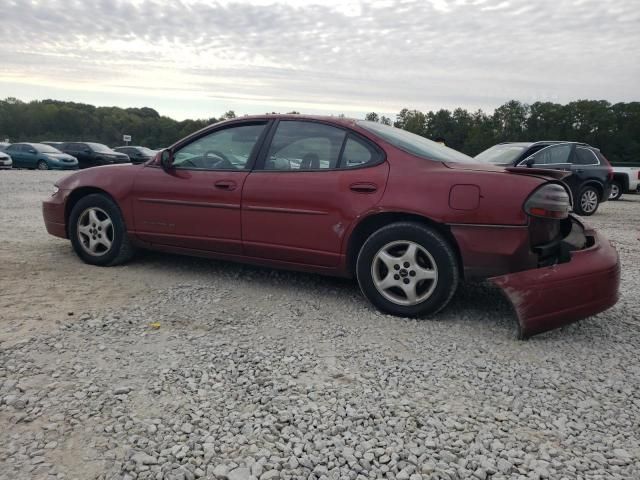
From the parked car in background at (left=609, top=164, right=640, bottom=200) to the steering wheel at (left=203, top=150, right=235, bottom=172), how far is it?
1550cm

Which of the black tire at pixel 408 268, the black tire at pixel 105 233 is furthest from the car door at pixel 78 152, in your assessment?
the black tire at pixel 408 268

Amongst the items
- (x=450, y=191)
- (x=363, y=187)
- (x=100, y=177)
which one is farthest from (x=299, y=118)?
(x=100, y=177)

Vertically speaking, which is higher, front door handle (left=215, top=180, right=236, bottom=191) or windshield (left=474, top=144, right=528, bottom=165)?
windshield (left=474, top=144, right=528, bottom=165)

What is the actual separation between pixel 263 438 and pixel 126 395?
79 centimetres

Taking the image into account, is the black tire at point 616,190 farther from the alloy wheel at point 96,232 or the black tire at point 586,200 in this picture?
the alloy wheel at point 96,232

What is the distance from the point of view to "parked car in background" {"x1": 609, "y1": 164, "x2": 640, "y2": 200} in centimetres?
1652

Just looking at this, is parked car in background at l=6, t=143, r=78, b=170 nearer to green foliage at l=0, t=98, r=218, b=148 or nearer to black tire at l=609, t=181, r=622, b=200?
black tire at l=609, t=181, r=622, b=200

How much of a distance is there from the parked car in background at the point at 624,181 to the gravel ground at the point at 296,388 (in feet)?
46.5

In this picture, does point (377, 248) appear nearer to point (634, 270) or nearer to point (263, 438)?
point (263, 438)

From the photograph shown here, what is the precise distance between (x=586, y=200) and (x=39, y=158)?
23.5 meters

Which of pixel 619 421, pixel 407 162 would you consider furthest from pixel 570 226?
pixel 619 421

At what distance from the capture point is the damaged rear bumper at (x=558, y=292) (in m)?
3.32

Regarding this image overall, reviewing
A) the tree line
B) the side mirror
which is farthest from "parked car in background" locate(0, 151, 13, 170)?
the side mirror

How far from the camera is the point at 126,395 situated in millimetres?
2609
